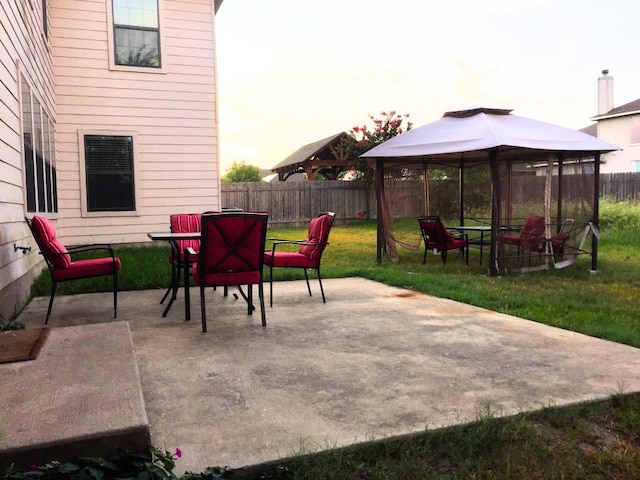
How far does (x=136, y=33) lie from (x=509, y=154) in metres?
6.91

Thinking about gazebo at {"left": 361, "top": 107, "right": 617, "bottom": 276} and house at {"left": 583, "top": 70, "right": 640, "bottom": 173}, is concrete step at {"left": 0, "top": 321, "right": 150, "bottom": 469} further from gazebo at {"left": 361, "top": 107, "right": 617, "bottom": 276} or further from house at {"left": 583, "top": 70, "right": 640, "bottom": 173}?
house at {"left": 583, "top": 70, "right": 640, "bottom": 173}

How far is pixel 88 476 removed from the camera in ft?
5.41

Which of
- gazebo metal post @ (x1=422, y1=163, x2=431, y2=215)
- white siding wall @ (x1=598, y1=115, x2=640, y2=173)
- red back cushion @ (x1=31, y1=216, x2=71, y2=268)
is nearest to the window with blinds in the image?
red back cushion @ (x1=31, y1=216, x2=71, y2=268)

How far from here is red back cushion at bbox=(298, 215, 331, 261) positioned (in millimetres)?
5066

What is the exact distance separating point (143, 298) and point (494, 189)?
4.91 meters

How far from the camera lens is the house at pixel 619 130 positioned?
70.0 ft

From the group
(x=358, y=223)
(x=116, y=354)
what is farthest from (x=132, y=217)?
(x=358, y=223)

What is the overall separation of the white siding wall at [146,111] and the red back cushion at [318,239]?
196 inches

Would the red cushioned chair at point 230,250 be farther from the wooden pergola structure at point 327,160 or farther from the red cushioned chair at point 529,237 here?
the wooden pergola structure at point 327,160

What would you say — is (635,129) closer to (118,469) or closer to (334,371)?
(334,371)

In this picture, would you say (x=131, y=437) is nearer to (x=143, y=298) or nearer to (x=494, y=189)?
(x=143, y=298)

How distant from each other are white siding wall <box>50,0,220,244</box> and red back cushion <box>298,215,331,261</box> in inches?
196

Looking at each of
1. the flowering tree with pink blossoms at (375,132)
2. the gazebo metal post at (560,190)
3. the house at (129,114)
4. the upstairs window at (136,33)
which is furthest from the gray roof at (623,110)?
the upstairs window at (136,33)

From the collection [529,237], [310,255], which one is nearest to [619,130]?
[529,237]
